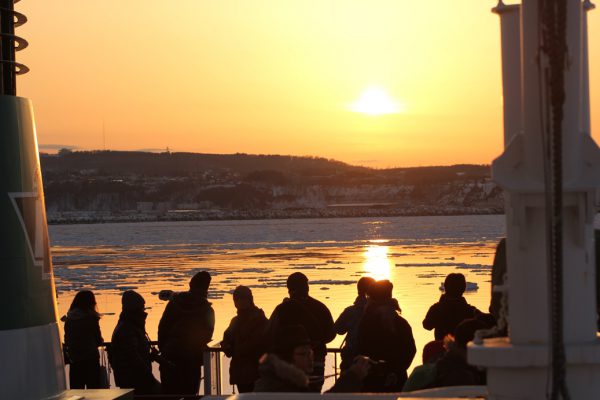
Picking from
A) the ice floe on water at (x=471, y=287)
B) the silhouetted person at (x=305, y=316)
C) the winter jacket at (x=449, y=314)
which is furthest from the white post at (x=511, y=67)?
the ice floe on water at (x=471, y=287)

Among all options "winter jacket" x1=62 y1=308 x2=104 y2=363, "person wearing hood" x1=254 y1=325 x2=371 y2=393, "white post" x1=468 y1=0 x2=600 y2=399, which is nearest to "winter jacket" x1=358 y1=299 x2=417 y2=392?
"person wearing hood" x1=254 y1=325 x2=371 y2=393

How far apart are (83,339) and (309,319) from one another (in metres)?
2.11

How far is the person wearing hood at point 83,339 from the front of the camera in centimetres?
956

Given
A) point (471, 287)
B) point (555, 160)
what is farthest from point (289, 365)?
point (471, 287)

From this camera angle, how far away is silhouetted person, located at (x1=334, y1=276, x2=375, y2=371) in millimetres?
9039

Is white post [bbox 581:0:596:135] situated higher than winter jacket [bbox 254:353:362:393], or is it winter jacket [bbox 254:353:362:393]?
white post [bbox 581:0:596:135]

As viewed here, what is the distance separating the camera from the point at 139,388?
9336 millimetres

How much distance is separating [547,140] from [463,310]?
5.30m

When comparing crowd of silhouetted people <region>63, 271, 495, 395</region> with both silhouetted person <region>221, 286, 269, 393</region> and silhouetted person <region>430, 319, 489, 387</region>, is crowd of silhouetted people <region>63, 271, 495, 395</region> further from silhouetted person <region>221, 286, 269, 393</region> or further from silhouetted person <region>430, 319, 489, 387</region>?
silhouetted person <region>430, 319, 489, 387</region>

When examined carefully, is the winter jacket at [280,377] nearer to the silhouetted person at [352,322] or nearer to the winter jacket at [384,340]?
the winter jacket at [384,340]

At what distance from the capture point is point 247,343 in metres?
9.06

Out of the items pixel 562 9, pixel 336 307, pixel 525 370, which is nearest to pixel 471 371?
pixel 525 370

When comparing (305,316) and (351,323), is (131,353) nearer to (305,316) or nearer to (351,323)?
(305,316)

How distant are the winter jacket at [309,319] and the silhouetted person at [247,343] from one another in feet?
0.51
